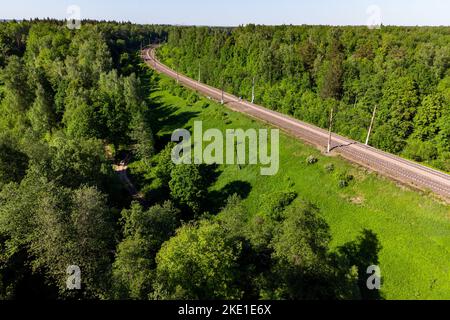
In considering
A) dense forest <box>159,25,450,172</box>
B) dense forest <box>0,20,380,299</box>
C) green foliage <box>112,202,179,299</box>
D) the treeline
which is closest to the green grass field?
dense forest <box>0,20,380,299</box>

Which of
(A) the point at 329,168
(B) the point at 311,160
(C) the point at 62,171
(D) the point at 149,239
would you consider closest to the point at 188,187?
(C) the point at 62,171

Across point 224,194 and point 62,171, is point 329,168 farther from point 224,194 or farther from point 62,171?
point 62,171

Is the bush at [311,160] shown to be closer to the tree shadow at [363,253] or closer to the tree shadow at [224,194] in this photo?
the tree shadow at [224,194]

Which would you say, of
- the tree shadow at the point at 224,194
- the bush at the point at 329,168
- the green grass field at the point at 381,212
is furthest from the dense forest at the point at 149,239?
the bush at the point at 329,168

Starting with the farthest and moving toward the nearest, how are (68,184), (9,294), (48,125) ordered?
(48,125) → (68,184) → (9,294)
